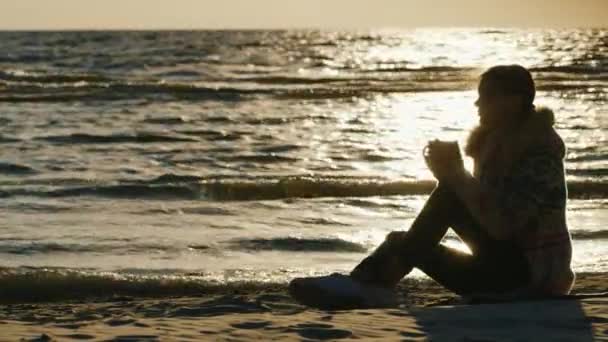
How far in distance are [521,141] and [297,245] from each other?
4.20 m

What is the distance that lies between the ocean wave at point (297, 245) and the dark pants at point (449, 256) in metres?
3.46

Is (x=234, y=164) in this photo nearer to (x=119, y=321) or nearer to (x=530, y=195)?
(x=119, y=321)

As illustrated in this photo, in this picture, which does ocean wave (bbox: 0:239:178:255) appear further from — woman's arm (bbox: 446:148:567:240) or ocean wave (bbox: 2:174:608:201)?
woman's arm (bbox: 446:148:567:240)

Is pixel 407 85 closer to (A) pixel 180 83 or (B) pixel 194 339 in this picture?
(A) pixel 180 83

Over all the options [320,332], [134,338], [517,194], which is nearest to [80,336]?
[134,338]

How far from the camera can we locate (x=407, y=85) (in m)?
33.7

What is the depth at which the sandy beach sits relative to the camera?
215 inches

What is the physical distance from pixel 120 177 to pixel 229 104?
Answer: 1220 cm

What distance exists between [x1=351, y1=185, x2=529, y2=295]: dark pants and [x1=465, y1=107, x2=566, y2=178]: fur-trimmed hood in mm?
257

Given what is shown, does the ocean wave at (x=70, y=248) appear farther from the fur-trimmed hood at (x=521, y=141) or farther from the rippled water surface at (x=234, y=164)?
the fur-trimmed hood at (x=521, y=141)

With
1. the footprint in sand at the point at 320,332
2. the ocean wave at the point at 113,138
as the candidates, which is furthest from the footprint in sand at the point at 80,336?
the ocean wave at the point at 113,138

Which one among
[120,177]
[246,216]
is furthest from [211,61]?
[246,216]

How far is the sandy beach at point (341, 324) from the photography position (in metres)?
5.47

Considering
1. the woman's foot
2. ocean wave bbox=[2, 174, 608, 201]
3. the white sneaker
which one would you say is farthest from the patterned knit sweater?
ocean wave bbox=[2, 174, 608, 201]
